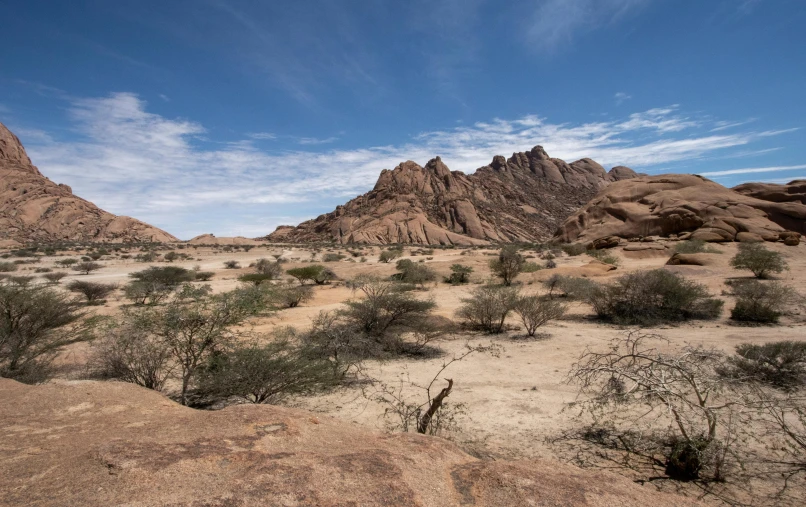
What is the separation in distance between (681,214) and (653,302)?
33.8 metres

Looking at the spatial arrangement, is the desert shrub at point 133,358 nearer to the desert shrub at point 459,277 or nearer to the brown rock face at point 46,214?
the desert shrub at point 459,277

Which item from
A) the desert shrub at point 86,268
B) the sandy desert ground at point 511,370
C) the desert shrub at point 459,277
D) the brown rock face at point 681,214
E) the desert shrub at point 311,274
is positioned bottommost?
the sandy desert ground at point 511,370

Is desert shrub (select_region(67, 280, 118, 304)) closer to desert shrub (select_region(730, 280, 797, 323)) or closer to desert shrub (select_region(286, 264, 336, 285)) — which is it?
desert shrub (select_region(286, 264, 336, 285))

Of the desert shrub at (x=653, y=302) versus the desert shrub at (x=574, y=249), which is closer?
the desert shrub at (x=653, y=302)

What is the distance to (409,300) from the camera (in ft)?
39.5

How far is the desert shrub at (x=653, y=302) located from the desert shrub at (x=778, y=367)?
17.6 ft

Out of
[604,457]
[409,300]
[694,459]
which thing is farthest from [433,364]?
[694,459]

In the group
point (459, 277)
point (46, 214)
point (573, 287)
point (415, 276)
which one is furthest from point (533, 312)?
point (46, 214)

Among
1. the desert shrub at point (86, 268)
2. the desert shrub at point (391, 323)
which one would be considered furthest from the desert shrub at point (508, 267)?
the desert shrub at point (86, 268)

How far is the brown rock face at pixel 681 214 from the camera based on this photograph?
119 feet

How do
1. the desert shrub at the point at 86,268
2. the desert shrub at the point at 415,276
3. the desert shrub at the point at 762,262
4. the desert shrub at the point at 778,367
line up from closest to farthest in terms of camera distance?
the desert shrub at the point at 778,367
the desert shrub at the point at 762,262
the desert shrub at the point at 415,276
the desert shrub at the point at 86,268

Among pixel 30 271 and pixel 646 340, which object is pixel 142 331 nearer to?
pixel 646 340

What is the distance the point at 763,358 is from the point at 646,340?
3.54 metres

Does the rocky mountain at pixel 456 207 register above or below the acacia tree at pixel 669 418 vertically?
above
